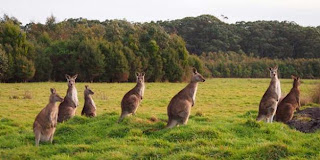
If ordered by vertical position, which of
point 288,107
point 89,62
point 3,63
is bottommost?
point 288,107

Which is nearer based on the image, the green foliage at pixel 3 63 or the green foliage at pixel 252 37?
the green foliage at pixel 3 63

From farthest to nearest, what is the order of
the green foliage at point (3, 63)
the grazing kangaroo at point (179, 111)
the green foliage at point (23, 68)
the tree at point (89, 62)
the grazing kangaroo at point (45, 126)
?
the tree at point (89, 62) → the green foliage at point (23, 68) → the green foliage at point (3, 63) → the grazing kangaroo at point (179, 111) → the grazing kangaroo at point (45, 126)

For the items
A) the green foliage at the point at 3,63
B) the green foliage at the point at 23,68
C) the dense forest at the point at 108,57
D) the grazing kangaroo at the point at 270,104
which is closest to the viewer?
the grazing kangaroo at the point at 270,104

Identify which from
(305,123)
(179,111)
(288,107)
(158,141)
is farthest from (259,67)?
(158,141)

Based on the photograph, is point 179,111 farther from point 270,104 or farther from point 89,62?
point 89,62

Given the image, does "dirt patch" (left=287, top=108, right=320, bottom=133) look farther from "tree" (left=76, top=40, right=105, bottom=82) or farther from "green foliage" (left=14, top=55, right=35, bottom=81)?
"tree" (left=76, top=40, right=105, bottom=82)

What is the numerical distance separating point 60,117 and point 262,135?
24.1 ft

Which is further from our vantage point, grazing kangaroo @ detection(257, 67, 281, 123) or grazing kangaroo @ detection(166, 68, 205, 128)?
grazing kangaroo @ detection(257, 67, 281, 123)

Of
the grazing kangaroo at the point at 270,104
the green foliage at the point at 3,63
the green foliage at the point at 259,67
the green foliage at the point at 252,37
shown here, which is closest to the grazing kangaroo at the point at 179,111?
the grazing kangaroo at the point at 270,104

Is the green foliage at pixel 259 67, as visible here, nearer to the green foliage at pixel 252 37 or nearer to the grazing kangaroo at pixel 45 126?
the green foliage at pixel 252 37

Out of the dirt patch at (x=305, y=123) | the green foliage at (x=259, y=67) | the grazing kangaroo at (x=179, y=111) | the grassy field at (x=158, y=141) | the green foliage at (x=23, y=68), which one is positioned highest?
the green foliage at (x=259, y=67)

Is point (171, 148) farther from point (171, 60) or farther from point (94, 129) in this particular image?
point (171, 60)

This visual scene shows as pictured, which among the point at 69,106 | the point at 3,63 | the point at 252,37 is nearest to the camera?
the point at 69,106

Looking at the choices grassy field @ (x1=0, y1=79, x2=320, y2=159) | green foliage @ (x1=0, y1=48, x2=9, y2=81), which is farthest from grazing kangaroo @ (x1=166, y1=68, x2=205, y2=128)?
green foliage @ (x1=0, y1=48, x2=9, y2=81)
